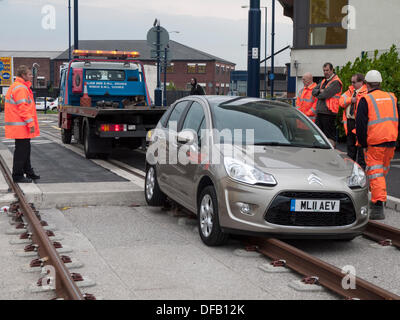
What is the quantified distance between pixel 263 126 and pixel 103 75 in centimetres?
1016

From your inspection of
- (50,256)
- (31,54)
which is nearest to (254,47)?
(50,256)

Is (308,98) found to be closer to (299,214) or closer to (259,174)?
(259,174)

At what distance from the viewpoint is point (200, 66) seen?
301 feet

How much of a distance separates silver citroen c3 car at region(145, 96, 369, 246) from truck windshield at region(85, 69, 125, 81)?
912cm

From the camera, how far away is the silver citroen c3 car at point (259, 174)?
19.8 ft

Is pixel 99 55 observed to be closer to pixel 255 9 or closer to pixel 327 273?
pixel 255 9

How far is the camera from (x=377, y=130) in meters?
7.84

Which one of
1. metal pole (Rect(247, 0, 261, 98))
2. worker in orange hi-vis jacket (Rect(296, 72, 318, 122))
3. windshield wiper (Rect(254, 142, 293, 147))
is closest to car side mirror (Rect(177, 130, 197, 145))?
windshield wiper (Rect(254, 142, 293, 147))

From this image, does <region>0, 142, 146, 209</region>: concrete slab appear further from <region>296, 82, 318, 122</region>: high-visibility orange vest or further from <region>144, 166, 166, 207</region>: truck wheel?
<region>296, 82, 318, 122</region>: high-visibility orange vest

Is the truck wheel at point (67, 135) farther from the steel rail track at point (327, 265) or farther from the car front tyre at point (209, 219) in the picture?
the steel rail track at point (327, 265)

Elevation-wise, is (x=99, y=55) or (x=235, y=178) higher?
(x=99, y=55)

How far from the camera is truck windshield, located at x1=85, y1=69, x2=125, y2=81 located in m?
16.6
